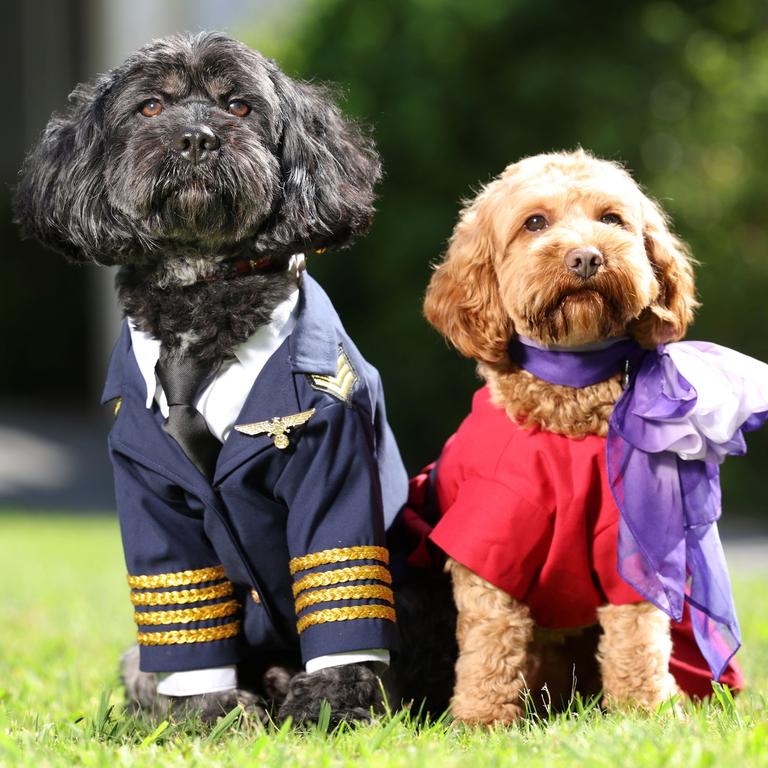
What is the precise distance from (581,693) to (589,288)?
1.19m

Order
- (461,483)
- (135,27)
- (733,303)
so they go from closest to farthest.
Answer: (461,483)
(733,303)
(135,27)

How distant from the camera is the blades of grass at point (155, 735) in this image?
291cm

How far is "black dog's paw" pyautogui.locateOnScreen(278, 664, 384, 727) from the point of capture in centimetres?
305

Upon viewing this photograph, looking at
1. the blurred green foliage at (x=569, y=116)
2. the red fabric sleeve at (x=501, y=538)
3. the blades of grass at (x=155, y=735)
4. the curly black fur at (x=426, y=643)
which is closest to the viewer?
the blades of grass at (x=155, y=735)

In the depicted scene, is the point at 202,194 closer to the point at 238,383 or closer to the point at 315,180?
the point at 315,180

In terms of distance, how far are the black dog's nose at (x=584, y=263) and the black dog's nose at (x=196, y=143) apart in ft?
3.03

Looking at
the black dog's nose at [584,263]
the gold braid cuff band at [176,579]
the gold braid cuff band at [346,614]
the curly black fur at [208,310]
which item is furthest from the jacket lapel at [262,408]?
the black dog's nose at [584,263]

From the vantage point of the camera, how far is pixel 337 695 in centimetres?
307

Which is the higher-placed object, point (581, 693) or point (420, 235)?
point (420, 235)

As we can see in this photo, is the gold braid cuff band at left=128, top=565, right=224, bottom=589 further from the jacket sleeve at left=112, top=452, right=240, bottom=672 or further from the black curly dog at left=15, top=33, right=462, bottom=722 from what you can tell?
the black curly dog at left=15, top=33, right=462, bottom=722

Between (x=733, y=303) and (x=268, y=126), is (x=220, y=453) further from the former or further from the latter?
(x=733, y=303)

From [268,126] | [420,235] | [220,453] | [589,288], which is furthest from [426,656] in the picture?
[420,235]

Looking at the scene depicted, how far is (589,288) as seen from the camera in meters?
3.12

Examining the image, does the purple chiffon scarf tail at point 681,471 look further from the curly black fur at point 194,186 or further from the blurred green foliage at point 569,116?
the blurred green foliage at point 569,116
